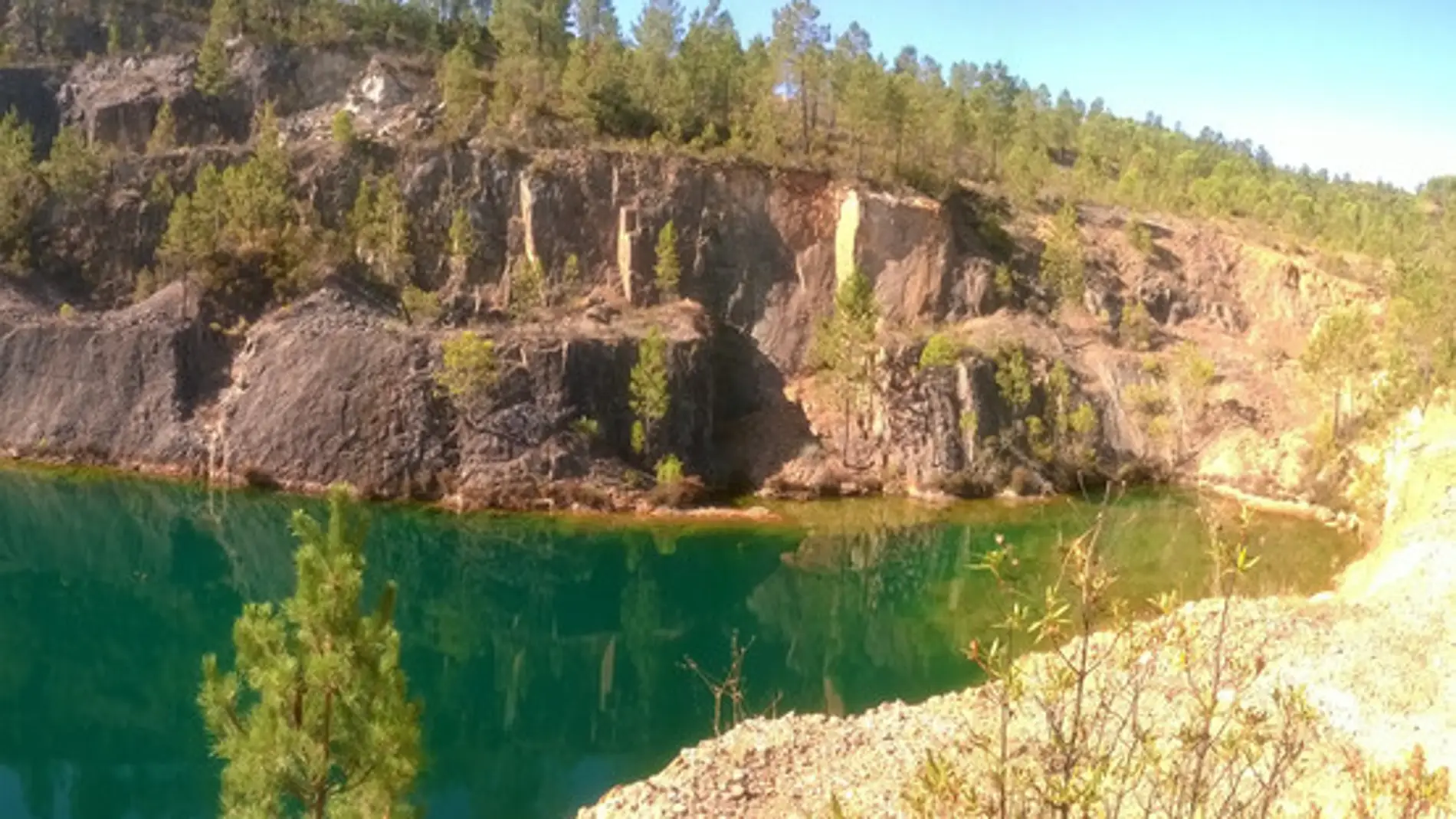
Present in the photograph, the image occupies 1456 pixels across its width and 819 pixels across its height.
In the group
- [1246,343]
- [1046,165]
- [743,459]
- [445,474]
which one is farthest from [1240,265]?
[445,474]

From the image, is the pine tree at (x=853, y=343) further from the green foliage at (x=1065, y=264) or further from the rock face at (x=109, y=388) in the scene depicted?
the rock face at (x=109, y=388)

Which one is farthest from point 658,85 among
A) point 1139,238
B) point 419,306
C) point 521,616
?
point 521,616

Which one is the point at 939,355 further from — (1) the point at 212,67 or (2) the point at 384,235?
(1) the point at 212,67

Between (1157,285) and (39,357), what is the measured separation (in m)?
54.2

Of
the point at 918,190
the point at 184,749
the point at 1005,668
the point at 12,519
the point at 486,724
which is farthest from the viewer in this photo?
the point at 918,190

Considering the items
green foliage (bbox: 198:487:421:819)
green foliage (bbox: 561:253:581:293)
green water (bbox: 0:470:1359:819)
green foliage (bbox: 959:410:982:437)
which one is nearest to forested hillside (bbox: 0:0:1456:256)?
green foliage (bbox: 561:253:581:293)

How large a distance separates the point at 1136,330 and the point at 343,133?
1602 inches

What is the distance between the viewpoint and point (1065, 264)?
57.5 metres

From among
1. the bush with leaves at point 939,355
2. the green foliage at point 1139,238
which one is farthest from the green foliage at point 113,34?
the green foliage at point 1139,238

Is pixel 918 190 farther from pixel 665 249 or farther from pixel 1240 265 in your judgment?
pixel 1240 265

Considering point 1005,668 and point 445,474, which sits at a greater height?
point 1005,668

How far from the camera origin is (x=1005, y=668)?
5.22 m

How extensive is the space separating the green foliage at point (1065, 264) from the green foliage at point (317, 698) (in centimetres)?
5183

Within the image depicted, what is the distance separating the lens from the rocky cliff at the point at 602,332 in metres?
46.7
